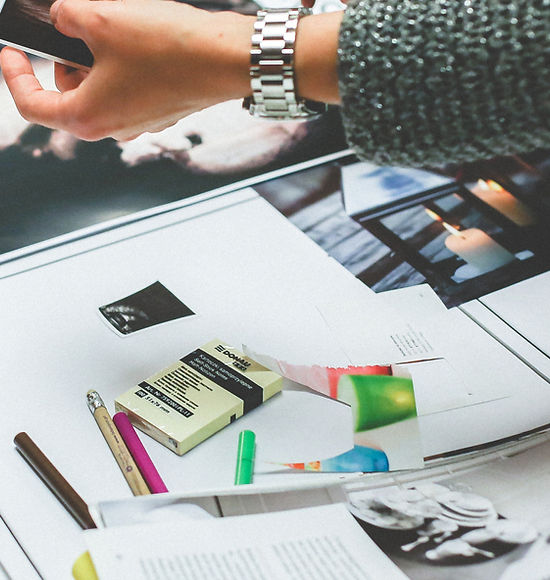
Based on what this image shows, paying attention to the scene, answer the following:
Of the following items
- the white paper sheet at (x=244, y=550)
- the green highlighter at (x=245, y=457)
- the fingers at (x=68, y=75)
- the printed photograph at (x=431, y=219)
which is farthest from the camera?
the printed photograph at (x=431, y=219)

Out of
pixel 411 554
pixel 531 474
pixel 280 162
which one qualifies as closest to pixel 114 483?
pixel 411 554

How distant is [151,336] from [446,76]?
386 millimetres

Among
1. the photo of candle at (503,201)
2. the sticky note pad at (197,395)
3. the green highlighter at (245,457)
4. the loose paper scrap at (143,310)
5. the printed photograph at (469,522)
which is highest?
the photo of candle at (503,201)

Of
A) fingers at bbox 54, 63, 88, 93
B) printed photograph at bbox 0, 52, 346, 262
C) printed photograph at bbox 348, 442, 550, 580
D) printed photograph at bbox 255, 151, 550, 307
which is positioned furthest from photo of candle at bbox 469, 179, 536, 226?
fingers at bbox 54, 63, 88, 93

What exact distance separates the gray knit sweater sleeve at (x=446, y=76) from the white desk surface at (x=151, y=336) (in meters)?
0.25

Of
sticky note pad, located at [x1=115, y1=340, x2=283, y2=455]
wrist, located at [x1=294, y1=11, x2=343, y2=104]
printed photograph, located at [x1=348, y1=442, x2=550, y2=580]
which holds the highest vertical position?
wrist, located at [x1=294, y1=11, x2=343, y2=104]

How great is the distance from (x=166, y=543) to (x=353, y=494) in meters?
0.15

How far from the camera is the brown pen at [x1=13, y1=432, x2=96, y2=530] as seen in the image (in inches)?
23.1

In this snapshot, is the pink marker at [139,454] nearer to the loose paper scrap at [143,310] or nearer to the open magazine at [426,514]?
the open magazine at [426,514]

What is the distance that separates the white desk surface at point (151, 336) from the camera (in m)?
0.62

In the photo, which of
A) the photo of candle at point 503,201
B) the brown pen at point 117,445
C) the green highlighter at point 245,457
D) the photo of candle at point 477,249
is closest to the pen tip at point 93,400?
the brown pen at point 117,445

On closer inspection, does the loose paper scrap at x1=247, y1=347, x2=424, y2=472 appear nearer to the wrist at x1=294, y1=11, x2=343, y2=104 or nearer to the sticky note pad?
the sticky note pad

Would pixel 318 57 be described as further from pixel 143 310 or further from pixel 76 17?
pixel 143 310

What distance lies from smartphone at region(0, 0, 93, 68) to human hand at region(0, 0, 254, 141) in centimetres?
3
